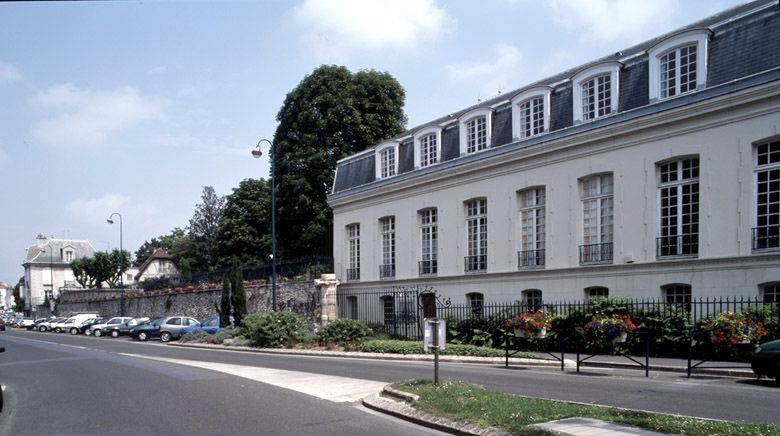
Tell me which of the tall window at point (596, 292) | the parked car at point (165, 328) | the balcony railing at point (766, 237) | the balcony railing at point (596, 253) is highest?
the balcony railing at point (766, 237)

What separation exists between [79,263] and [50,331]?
116ft

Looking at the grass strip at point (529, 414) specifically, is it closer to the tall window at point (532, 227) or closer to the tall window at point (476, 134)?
the tall window at point (532, 227)

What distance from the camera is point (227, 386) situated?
591 inches

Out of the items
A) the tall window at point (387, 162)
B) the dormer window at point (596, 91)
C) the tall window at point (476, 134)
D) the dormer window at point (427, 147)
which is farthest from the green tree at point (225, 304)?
the dormer window at point (596, 91)

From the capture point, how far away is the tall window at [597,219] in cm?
2478

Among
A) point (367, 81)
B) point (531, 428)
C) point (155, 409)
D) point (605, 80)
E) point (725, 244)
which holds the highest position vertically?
point (367, 81)

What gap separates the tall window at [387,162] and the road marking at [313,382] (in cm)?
1785

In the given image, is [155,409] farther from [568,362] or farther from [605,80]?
[605,80]

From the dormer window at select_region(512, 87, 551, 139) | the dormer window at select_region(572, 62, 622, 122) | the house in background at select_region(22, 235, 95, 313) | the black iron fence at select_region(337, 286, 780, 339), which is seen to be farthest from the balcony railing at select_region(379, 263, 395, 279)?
the house in background at select_region(22, 235, 95, 313)

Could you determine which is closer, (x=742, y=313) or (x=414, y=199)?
A: (x=742, y=313)

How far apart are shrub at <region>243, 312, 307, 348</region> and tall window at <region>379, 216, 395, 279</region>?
6.70 metres

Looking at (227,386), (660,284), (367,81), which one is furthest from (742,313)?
(367,81)

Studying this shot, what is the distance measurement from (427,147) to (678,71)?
1393cm

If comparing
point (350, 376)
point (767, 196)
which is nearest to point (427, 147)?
point (767, 196)
